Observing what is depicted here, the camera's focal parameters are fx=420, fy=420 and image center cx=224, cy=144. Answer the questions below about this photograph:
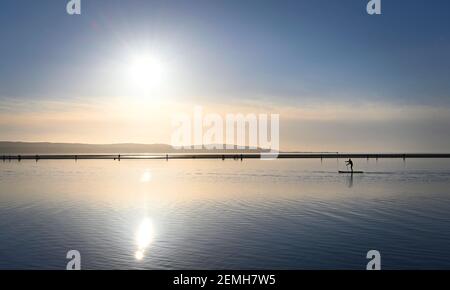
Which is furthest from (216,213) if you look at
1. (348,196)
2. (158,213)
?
(348,196)

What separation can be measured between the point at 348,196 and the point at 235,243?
21.3 m

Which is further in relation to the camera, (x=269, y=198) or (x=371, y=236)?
(x=269, y=198)

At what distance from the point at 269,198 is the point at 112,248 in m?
20.2

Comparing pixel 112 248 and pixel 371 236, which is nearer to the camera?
pixel 112 248

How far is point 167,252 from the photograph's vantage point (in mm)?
17766
